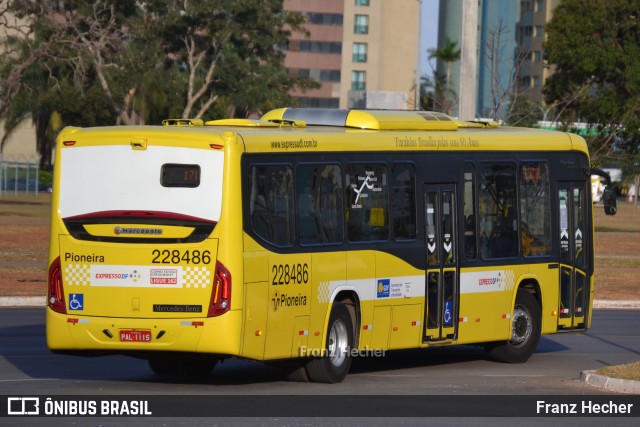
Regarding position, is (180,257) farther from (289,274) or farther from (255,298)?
(289,274)

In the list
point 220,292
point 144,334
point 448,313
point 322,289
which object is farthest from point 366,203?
point 144,334

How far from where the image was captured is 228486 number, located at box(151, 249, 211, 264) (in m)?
13.9

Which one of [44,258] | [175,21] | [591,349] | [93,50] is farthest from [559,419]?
[175,21]

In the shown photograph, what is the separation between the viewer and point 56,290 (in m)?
14.5

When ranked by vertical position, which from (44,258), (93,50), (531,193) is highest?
(93,50)

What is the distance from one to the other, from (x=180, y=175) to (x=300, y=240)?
1496mm

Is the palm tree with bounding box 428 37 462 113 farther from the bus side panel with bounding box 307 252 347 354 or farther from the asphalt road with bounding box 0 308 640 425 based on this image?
the bus side panel with bounding box 307 252 347 354

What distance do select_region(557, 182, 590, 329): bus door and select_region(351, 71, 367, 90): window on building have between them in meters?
141

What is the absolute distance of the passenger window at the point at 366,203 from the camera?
1575 centimetres

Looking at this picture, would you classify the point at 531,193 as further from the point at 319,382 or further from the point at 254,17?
the point at 254,17

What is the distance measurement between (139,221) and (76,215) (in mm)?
751

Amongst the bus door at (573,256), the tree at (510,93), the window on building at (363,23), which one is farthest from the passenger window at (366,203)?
the window on building at (363,23)

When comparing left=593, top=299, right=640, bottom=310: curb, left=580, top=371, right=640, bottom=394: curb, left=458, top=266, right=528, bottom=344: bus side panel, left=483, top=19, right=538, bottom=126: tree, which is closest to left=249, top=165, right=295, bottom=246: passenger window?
left=458, top=266, right=528, bottom=344: bus side panel

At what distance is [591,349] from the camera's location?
20312 millimetres
